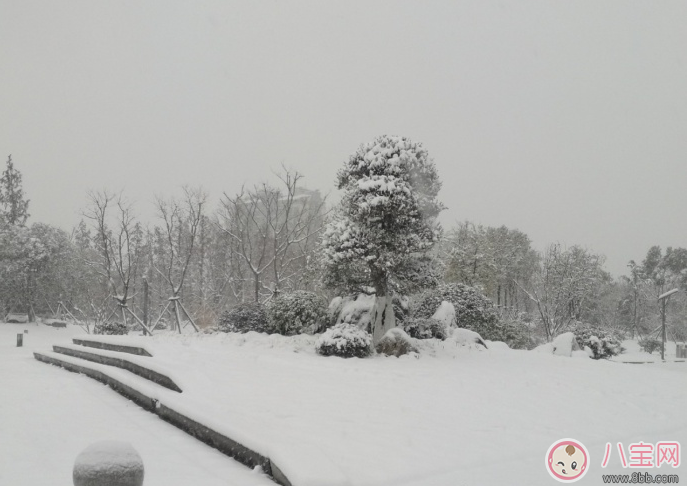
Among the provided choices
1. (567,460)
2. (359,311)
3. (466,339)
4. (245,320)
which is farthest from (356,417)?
(245,320)

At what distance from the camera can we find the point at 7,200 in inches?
1670

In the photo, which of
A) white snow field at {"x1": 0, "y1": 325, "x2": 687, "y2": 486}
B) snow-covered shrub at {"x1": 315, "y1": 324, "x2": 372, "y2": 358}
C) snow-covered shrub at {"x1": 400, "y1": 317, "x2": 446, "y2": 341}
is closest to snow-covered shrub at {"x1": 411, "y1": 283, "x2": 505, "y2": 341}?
snow-covered shrub at {"x1": 400, "y1": 317, "x2": 446, "y2": 341}

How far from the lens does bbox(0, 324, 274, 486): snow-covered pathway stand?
16.8ft

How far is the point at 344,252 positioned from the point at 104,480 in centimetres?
1083

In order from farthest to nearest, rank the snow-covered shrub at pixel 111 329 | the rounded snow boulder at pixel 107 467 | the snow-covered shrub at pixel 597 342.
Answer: the snow-covered shrub at pixel 111 329
the snow-covered shrub at pixel 597 342
the rounded snow boulder at pixel 107 467

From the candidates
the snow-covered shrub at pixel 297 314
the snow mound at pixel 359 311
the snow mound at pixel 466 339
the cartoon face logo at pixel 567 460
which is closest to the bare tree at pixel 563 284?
the snow mound at pixel 466 339

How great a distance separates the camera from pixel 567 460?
5.98 metres

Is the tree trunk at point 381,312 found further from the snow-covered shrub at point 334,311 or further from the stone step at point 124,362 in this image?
the stone step at point 124,362

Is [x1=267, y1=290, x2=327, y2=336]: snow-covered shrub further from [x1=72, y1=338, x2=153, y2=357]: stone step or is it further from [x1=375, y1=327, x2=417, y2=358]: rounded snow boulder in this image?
[x1=72, y1=338, x2=153, y2=357]: stone step

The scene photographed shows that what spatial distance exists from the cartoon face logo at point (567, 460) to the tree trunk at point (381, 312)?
8250 mm

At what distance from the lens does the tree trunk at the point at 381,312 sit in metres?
14.7

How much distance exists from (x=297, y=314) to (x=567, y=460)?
33.7 ft

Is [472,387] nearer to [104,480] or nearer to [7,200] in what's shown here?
[104,480]

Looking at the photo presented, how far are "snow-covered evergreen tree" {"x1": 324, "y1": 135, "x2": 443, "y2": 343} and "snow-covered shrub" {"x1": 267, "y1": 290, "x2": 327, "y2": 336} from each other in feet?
3.73
